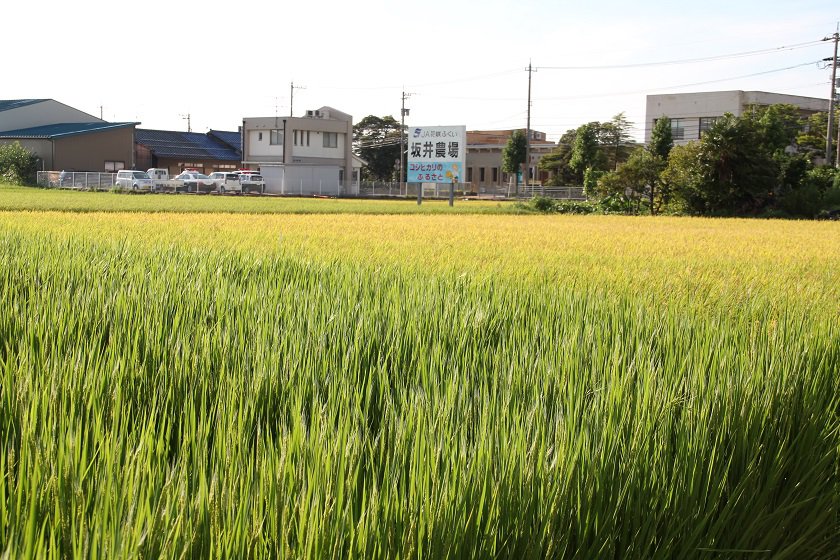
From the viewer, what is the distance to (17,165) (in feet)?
165

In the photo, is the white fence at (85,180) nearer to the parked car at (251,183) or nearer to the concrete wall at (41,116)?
the parked car at (251,183)

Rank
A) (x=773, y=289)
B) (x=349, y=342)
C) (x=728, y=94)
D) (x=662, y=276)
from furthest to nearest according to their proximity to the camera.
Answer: (x=728, y=94) < (x=662, y=276) < (x=773, y=289) < (x=349, y=342)

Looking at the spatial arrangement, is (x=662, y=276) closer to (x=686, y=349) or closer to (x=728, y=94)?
(x=686, y=349)

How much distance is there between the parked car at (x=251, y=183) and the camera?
5325cm

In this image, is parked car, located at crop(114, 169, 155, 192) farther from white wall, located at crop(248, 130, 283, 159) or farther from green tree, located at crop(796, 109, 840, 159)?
green tree, located at crop(796, 109, 840, 159)

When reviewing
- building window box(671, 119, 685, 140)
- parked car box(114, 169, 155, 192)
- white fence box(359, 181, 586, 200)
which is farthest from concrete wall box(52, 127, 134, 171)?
building window box(671, 119, 685, 140)

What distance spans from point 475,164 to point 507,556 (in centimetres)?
8745

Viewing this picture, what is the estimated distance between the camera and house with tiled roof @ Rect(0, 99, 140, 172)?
55.2 metres

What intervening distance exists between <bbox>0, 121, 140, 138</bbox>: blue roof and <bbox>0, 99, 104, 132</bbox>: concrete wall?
61cm

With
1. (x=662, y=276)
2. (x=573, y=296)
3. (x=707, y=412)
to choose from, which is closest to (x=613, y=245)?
(x=662, y=276)

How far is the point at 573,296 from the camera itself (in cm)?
484

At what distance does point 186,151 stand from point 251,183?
1818 cm

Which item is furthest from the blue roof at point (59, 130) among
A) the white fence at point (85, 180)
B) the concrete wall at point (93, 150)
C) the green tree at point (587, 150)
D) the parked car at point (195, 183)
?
the green tree at point (587, 150)

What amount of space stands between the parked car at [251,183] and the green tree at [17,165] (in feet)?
39.3
